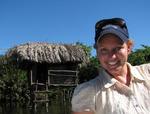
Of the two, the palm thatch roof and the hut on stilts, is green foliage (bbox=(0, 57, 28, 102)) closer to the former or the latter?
the hut on stilts

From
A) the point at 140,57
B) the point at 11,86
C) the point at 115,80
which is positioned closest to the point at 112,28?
the point at 115,80

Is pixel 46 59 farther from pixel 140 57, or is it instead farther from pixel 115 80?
pixel 115 80

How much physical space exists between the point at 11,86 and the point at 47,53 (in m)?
3.17

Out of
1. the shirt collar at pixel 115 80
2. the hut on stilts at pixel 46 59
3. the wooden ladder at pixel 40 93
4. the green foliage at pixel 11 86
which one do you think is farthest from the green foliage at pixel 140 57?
the shirt collar at pixel 115 80

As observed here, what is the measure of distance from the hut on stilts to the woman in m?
14.8

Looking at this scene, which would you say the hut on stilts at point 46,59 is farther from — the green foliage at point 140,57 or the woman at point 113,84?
the woman at point 113,84

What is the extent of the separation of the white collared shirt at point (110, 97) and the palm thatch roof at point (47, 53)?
51.9 feet

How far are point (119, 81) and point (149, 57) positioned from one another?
58.8 ft

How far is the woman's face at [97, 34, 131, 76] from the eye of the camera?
7.14 feet

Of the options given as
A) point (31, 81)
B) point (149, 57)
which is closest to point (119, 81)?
point (31, 81)

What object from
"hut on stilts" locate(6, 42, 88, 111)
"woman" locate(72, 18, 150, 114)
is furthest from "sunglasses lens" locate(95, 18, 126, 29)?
"hut on stilts" locate(6, 42, 88, 111)

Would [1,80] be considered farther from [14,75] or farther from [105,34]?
[105,34]

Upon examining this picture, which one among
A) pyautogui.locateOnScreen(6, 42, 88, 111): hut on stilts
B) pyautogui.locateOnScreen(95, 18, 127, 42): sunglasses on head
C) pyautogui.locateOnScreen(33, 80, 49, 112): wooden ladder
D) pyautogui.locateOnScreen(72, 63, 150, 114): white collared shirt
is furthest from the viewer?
pyautogui.locateOnScreen(6, 42, 88, 111): hut on stilts

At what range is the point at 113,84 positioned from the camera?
2.18 m
